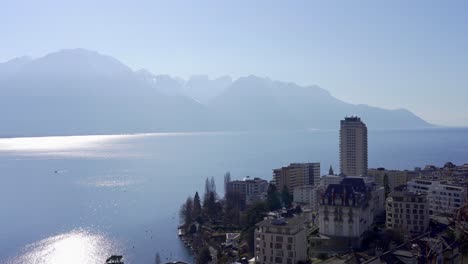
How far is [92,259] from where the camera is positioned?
31125mm

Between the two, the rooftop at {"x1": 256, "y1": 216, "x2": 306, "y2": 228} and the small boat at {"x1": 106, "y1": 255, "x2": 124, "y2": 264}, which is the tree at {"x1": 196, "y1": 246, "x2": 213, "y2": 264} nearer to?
the small boat at {"x1": 106, "y1": 255, "x2": 124, "y2": 264}

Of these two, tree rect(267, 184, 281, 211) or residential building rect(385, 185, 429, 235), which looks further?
tree rect(267, 184, 281, 211)

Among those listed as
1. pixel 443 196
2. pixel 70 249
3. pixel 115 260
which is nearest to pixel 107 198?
pixel 70 249

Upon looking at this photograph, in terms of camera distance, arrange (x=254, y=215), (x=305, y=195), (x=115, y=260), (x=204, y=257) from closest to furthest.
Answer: (x=115, y=260), (x=204, y=257), (x=254, y=215), (x=305, y=195)

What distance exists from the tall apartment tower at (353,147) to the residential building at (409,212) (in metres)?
26.0

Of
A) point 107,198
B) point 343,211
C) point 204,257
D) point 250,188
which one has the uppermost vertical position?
point 343,211

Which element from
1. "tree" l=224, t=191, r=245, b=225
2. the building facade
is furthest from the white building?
"tree" l=224, t=191, r=245, b=225

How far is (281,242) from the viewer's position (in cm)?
2359

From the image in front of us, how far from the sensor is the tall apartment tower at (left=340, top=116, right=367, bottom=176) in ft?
176

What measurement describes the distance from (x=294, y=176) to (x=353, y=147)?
960cm

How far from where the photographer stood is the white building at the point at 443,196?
105 ft

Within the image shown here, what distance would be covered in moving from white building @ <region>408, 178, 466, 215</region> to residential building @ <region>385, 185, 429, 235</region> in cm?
502

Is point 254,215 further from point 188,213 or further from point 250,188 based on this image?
point 250,188

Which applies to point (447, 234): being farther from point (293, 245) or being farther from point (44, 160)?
point (44, 160)
